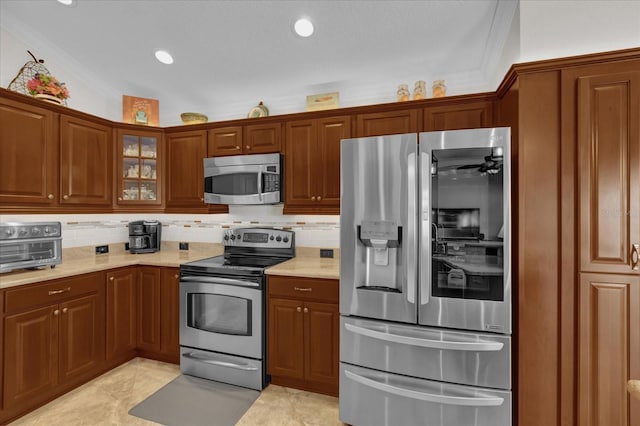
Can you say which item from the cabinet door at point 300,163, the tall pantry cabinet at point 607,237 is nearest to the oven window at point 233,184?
the cabinet door at point 300,163

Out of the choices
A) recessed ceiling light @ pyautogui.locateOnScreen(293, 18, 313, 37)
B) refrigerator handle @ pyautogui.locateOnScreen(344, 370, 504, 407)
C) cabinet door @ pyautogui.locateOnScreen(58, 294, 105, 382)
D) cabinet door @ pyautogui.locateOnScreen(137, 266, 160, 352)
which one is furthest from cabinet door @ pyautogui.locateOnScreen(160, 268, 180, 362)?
recessed ceiling light @ pyautogui.locateOnScreen(293, 18, 313, 37)

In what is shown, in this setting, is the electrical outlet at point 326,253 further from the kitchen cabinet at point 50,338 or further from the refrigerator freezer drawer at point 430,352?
the kitchen cabinet at point 50,338

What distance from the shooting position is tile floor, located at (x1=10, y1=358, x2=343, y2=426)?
1.94m

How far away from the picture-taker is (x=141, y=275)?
267 cm

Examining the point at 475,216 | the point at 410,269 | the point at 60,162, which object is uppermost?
the point at 60,162

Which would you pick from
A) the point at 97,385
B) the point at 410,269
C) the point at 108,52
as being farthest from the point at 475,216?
the point at 108,52

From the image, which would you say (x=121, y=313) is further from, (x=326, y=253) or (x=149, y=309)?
(x=326, y=253)

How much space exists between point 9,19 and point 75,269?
7.19 ft

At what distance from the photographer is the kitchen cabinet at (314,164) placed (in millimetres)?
2525

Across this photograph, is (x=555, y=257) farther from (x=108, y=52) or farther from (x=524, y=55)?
(x=108, y=52)

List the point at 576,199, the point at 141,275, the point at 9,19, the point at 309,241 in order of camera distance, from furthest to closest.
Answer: the point at 309,241 → the point at 141,275 → the point at 9,19 → the point at 576,199

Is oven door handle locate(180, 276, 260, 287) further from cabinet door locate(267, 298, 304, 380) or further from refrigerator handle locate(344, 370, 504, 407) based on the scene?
refrigerator handle locate(344, 370, 504, 407)

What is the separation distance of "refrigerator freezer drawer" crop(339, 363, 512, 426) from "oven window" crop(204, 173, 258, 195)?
1654mm

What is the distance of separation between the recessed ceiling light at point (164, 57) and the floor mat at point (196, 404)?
288 centimetres
